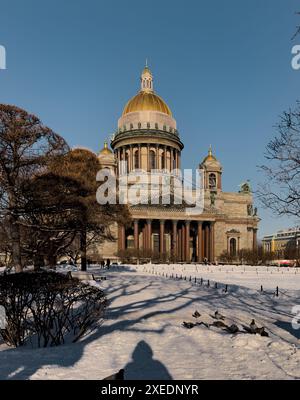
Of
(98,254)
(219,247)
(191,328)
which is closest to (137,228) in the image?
(98,254)

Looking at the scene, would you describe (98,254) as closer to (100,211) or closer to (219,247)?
(219,247)

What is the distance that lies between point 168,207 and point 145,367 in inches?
2801

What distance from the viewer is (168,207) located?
259ft

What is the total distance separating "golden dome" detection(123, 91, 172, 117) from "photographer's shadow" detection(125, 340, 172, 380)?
3482 inches

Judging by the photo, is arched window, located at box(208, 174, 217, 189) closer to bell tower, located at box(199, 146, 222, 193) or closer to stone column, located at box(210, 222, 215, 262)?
bell tower, located at box(199, 146, 222, 193)

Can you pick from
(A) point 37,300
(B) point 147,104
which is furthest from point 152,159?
(A) point 37,300

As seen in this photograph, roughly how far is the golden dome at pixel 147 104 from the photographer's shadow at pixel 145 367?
88.4 meters

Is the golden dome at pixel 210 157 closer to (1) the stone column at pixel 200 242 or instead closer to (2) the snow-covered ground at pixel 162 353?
(1) the stone column at pixel 200 242

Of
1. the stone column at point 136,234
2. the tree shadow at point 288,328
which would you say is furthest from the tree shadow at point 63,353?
the stone column at point 136,234

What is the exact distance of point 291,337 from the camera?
11477 millimetres

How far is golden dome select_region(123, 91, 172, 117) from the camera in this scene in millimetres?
93250

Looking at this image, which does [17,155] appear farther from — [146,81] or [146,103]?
[146,81]

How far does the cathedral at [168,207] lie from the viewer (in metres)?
77.6
